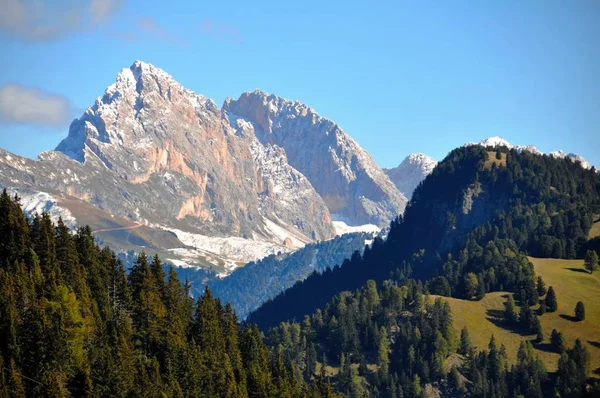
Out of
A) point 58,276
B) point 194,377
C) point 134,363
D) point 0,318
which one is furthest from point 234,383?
point 0,318

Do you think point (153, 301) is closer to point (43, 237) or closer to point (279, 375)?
point (43, 237)

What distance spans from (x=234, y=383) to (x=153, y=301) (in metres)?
18.5

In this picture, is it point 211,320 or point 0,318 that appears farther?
point 211,320

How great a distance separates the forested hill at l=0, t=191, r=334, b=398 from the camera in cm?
11500

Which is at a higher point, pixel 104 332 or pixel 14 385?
pixel 104 332

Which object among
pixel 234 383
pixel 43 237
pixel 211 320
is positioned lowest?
pixel 234 383

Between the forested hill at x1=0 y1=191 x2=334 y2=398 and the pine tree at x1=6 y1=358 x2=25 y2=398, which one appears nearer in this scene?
the pine tree at x1=6 y1=358 x2=25 y2=398

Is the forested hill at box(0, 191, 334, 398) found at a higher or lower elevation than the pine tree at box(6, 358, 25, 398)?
higher

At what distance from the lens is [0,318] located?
11700cm

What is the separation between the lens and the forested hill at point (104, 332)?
377 ft

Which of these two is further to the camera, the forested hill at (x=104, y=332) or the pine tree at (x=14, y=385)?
the forested hill at (x=104, y=332)

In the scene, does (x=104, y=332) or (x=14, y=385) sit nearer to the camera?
(x=14, y=385)

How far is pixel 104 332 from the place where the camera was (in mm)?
129125

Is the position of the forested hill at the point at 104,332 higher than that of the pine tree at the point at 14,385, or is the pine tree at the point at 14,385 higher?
the forested hill at the point at 104,332
